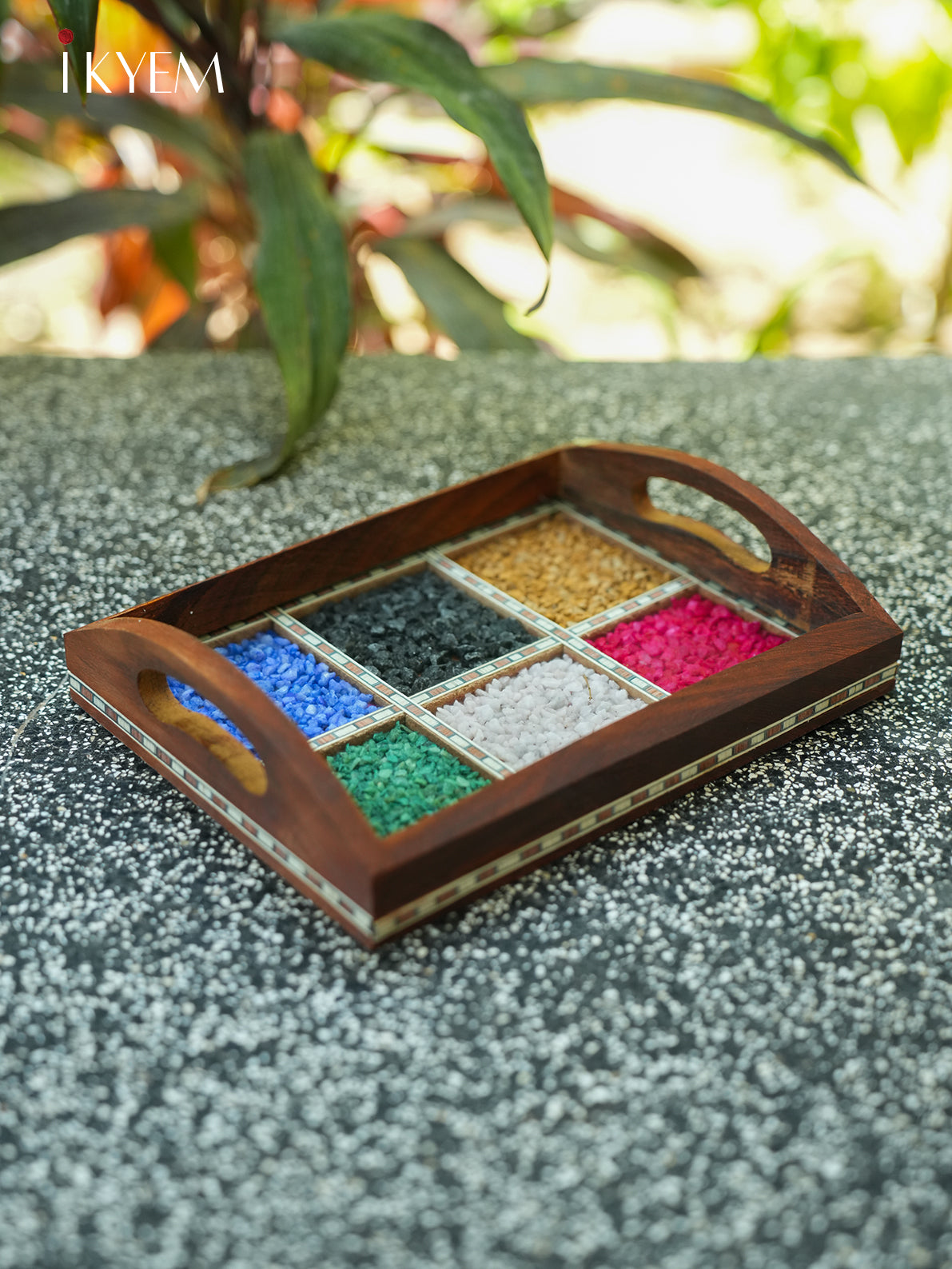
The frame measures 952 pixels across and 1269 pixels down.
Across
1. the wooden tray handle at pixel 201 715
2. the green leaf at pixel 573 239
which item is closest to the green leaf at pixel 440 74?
the green leaf at pixel 573 239

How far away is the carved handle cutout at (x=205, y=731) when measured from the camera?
68 cm

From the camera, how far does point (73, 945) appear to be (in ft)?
2.13

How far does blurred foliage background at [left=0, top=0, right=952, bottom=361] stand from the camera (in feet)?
5.18

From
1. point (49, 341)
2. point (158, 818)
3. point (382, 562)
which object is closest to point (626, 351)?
point (49, 341)

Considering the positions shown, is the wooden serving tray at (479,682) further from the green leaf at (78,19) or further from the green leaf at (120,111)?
the green leaf at (120,111)

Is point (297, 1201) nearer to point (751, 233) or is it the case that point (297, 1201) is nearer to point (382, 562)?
point (382, 562)

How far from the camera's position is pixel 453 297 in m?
1.43

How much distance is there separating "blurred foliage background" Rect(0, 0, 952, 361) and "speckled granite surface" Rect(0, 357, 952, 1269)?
0.46 meters

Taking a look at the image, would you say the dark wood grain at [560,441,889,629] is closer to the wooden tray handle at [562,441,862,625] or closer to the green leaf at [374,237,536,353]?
the wooden tray handle at [562,441,862,625]

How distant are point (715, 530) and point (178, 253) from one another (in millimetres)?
952

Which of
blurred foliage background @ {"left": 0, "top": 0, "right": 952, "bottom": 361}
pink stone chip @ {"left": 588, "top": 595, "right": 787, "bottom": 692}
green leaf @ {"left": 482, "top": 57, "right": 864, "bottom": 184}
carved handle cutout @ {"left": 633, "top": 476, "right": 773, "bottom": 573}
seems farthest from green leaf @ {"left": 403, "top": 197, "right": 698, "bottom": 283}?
pink stone chip @ {"left": 588, "top": 595, "right": 787, "bottom": 692}

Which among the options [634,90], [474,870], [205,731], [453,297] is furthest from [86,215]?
[474,870]

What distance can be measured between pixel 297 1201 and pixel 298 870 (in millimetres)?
174

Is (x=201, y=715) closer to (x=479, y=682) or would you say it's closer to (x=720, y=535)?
(x=479, y=682)
